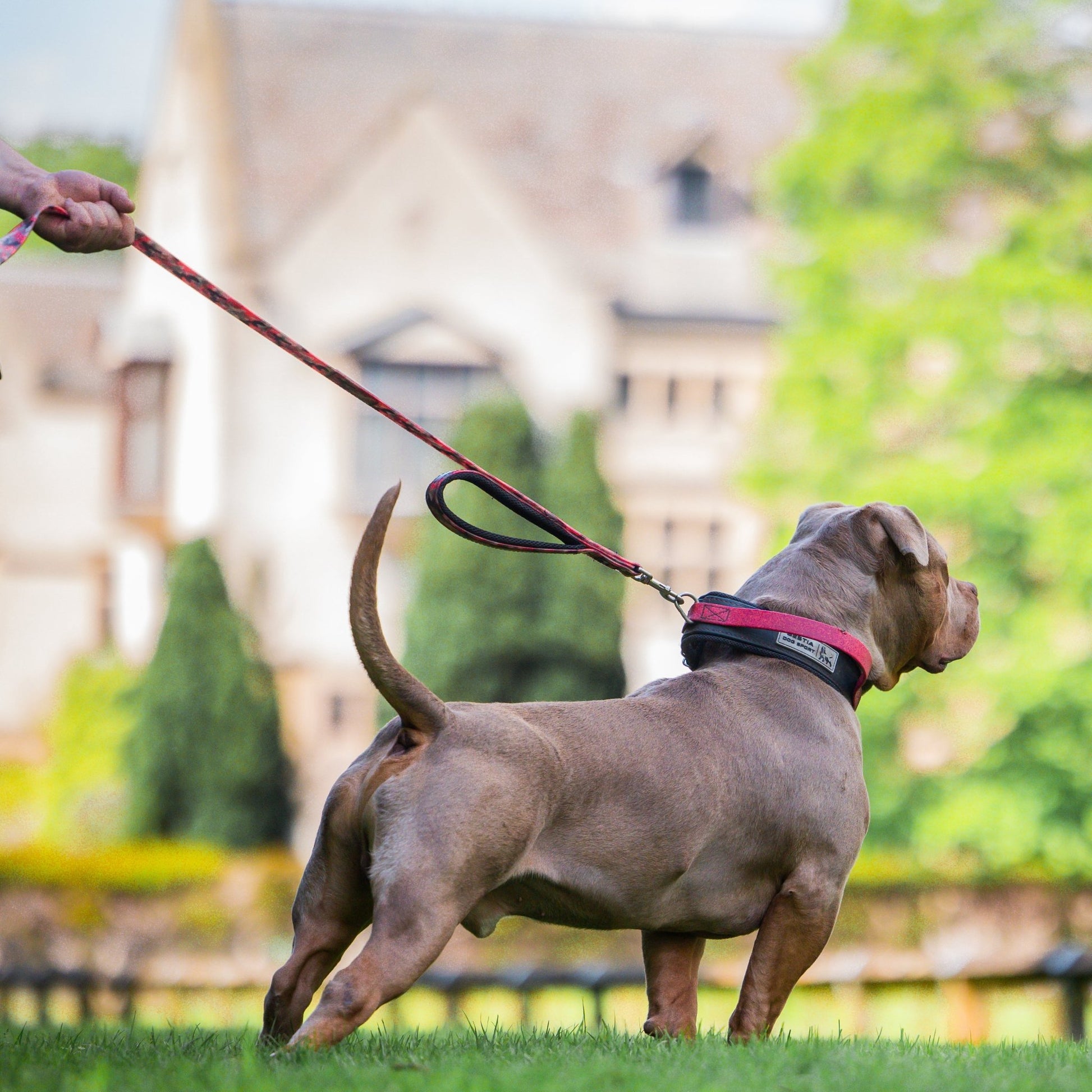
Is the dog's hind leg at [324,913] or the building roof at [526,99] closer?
the dog's hind leg at [324,913]

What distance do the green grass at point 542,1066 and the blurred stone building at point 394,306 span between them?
20613 mm

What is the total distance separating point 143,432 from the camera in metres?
30.6

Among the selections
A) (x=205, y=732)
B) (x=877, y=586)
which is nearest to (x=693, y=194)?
(x=205, y=732)

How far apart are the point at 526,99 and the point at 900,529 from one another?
2929cm

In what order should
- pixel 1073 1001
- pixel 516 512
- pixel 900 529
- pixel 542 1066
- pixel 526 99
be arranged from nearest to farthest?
pixel 542 1066, pixel 516 512, pixel 900 529, pixel 1073 1001, pixel 526 99

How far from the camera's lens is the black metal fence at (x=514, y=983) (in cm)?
993

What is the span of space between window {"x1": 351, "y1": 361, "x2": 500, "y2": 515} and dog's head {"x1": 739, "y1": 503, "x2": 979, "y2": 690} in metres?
22.6

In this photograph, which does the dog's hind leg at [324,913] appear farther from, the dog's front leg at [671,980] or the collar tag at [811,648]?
the collar tag at [811,648]

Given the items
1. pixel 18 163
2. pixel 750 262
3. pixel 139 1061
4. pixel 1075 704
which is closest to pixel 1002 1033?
pixel 1075 704

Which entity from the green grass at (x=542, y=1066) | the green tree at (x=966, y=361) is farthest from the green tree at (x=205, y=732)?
the green grass at (x=542, y=1066)

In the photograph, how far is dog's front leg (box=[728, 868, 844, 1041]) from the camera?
4547 millimetres

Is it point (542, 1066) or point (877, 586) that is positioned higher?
point (877, 586)

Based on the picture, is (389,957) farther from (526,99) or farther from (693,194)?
(526,99)

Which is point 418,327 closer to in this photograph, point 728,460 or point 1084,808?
point 728,460
